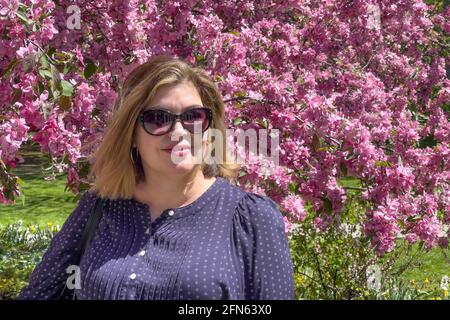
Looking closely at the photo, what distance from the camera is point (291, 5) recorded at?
493 cm

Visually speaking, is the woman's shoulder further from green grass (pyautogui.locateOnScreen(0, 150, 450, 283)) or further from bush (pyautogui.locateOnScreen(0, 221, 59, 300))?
bush (pyautogui.locateOnScreen(0, 221, 59, 300))

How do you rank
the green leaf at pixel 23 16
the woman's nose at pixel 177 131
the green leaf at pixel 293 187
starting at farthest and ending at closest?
the green leaf at pixel 293 187
the green leaf at pixel 23 16
the woman's nose at pixel 177 131

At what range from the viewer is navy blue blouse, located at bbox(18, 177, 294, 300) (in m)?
2.03

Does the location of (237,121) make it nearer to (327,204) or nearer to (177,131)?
(327,204)

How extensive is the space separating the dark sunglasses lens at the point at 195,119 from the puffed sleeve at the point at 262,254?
333 mm

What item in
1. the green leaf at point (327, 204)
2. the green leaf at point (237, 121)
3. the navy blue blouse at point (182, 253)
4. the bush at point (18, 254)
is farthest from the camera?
the bush at point (18, 254)

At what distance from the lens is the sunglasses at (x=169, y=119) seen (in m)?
2.20

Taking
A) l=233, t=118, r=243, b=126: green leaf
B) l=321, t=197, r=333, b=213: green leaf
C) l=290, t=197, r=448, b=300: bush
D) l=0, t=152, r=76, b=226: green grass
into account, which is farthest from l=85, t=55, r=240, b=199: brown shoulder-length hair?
l=0, t=152, r=76, b=226: green grass

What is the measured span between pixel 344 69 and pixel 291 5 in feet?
3.54

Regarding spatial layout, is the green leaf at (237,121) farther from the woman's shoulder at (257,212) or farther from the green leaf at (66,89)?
the woman's shoulder at (257,212)

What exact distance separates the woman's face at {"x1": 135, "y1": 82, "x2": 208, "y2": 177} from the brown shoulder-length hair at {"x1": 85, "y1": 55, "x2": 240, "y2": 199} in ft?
0.09

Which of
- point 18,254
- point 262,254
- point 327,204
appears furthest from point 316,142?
point 18,254

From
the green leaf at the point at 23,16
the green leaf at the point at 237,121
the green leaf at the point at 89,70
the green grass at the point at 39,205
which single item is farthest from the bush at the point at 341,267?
the green grass at the point at 39,205
